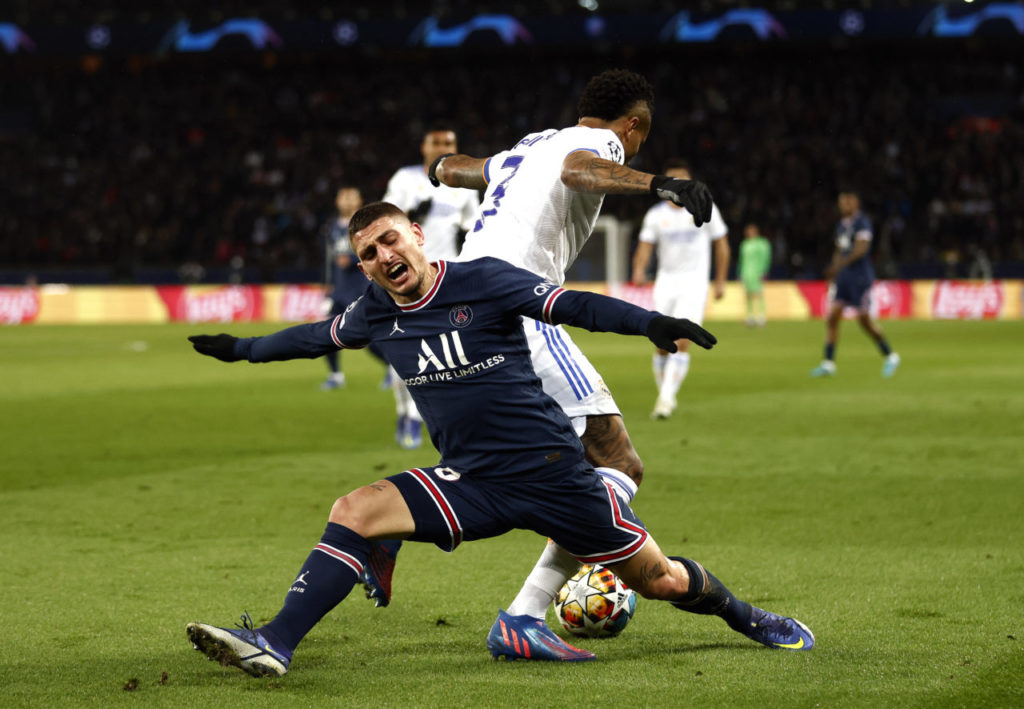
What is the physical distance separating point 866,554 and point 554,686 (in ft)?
8.71

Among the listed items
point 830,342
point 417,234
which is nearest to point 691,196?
point 417,234

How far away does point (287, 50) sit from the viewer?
38.6 m

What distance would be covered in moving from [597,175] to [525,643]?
5.60ft

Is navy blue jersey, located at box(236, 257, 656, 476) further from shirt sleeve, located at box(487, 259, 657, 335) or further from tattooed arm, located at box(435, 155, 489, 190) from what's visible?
tattooed arm, located at box(435, 155, 489, 190)

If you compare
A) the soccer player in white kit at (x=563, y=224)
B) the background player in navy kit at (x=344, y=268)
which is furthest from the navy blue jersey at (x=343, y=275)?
the soccer player in white kit at (x=563, y=224)

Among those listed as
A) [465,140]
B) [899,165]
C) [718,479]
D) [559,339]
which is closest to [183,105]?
[465,140]

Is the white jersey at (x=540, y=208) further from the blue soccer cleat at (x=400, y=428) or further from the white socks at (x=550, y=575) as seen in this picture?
the blue soccer cleat at (x=400, y=428)

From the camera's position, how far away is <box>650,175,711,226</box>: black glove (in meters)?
4.24

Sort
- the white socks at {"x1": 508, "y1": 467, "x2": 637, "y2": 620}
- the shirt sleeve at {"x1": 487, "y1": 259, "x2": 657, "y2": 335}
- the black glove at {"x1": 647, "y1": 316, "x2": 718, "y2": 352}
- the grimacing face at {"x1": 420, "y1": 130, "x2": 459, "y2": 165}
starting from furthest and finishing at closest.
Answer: the grimacing face at {"x1": 420, "y1": 130, "x2": 459, "y2": 165} → the white socks at {"x1": 508, "y1": 467, "x2": 637, "y2": 620} → the shirt sleeve at {"x1": 487, "y1": 259, "x2": 657, "y2": 335} → the black glove at {"x1": 647, "y1": 316, "x2": 718, "y2": 352}

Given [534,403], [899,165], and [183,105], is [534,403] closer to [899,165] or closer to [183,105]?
[899,165]

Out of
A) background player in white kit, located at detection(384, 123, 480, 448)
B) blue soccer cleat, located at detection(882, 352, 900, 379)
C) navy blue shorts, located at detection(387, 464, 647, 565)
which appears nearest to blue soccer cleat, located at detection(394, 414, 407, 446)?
background player in white kit, located at detection(384, 123, 480, 448)

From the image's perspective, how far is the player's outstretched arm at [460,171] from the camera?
567cm

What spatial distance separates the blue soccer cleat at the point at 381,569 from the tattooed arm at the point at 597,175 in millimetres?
1471

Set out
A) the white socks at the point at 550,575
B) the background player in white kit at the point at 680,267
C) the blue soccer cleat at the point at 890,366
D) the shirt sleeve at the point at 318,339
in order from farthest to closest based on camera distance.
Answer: the blue soccer cleat at the point at 890,366, the background player in white kit at the point at 680,267, the white socks at the point at 550,575, the shirt sleeve at the point at 318,339
